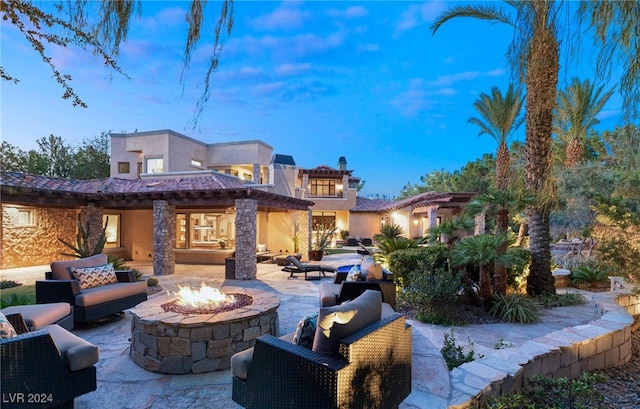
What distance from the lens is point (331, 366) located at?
221cm

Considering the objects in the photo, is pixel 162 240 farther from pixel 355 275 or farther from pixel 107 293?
pixel 355 275

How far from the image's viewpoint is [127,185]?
1362cm

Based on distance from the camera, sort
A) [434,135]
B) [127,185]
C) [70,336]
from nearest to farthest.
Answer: [70,336] → [127,185] → [434,135]

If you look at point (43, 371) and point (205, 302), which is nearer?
point (43, 371)

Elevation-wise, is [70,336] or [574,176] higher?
[574,176]

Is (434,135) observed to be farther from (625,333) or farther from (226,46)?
(226,46)

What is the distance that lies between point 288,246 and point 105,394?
13.4m

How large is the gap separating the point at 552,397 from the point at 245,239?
863 centimetres

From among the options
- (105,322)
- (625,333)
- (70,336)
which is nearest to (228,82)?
(70,336)

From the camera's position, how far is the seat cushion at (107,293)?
201 inches

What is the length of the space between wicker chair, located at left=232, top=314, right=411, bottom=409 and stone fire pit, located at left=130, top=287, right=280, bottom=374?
1166 millimetres

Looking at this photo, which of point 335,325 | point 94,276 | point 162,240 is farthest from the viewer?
point 162,240

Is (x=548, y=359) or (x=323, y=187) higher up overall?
(x=323, y=187)

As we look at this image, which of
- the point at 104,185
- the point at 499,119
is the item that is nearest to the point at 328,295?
the point at 104,185
